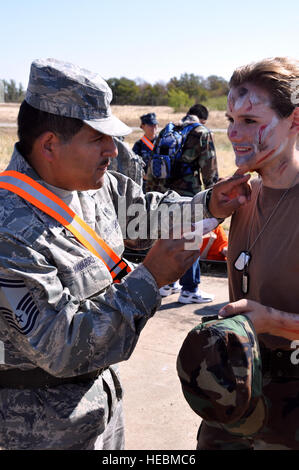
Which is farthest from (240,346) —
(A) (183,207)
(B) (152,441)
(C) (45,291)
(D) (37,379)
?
(B) (152,441)

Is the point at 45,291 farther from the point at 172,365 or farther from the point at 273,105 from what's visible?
the point at 172,365

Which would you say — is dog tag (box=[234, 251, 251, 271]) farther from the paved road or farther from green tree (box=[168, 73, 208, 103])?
green tree (box=[168, 73, 208, 103])

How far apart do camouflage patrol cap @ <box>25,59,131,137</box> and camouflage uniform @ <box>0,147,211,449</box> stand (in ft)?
0.91

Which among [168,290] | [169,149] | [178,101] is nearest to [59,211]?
[169,149]

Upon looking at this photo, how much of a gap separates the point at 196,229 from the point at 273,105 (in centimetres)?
62

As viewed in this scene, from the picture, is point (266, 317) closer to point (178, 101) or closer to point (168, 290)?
point (168, 290)

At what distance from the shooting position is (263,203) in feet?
7.59

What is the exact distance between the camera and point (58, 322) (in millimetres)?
1819

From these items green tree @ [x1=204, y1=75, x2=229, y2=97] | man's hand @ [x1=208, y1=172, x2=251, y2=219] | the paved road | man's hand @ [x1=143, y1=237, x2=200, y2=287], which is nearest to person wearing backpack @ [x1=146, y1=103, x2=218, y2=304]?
the paved road

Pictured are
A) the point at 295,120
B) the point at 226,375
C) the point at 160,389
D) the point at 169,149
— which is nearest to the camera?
the point at 226,375

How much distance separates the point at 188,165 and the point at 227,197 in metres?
4.10

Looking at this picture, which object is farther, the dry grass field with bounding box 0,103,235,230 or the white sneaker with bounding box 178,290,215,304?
the dry grass field with bounding box 0,103,235,230

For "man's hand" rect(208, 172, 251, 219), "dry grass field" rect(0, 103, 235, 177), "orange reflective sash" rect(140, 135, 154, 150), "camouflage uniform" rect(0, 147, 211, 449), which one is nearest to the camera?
"camouflage uniform" rect(0, 147, 211, 449)

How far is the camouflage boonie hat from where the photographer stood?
1729 mm
